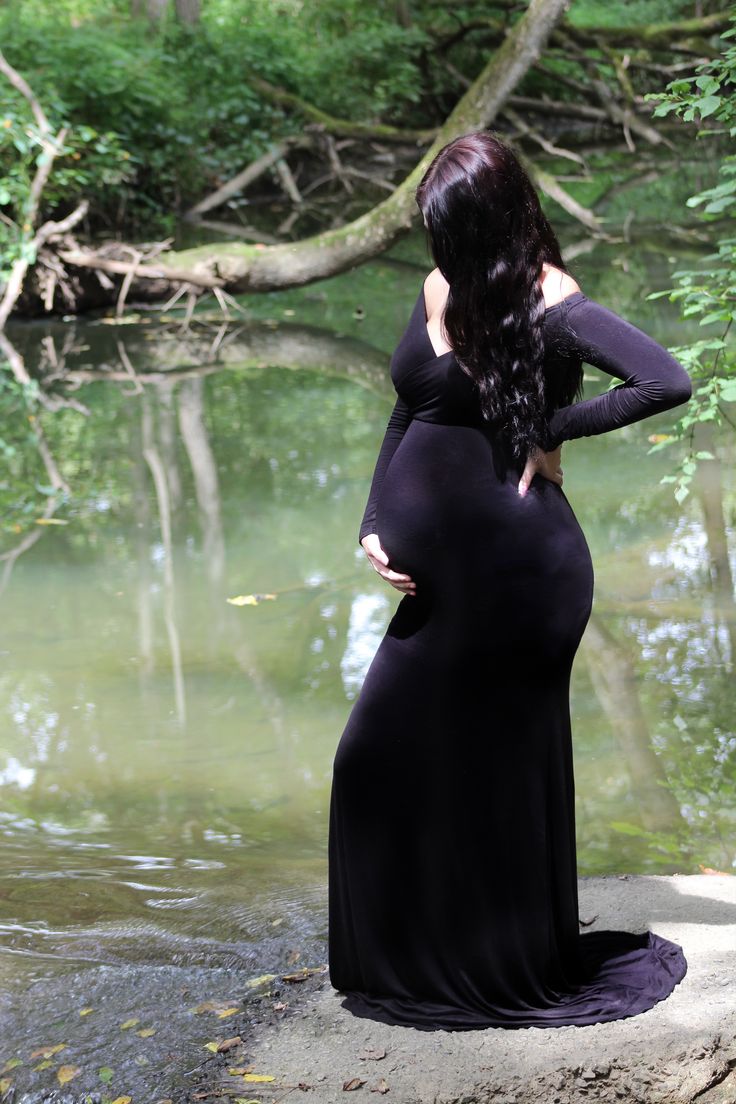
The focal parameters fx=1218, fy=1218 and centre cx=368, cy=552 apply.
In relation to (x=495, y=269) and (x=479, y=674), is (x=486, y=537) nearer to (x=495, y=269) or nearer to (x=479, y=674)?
(x=479, y=674)

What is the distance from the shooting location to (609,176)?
1856 cm

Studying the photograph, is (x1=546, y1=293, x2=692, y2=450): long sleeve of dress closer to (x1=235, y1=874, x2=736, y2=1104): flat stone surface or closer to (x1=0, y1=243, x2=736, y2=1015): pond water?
(x1=235, y1=874, x2=736, y2=1104): flat stone surface

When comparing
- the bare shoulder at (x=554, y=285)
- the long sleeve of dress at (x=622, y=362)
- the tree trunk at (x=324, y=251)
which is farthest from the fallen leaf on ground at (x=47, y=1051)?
the tree trunk at (x=324, y=251)

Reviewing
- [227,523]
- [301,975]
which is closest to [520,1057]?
[301,975]

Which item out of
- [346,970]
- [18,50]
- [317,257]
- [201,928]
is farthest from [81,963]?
[18,50]

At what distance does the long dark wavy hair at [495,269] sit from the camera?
238 cm

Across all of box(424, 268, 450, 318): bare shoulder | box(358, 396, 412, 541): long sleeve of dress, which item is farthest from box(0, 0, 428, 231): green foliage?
box(424, 268, 450, 318): bare shoulder

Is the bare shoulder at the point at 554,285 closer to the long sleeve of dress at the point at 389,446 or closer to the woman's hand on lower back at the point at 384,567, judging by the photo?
the long sleeve of dress at the point at 389,446

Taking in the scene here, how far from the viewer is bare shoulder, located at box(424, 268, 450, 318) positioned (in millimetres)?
2535

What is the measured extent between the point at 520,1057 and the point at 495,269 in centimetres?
158

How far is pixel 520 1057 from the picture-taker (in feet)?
8.05

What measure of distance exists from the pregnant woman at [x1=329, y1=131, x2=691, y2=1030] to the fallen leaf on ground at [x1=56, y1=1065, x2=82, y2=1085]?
2.01 ft

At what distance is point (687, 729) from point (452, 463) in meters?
2.34

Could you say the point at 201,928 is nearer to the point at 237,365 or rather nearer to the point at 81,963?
the point at 81,963
